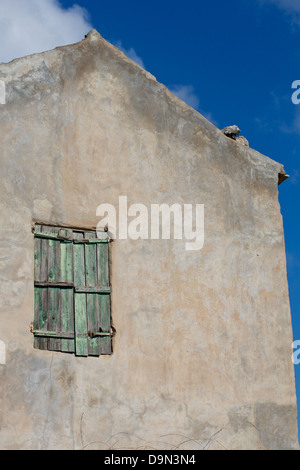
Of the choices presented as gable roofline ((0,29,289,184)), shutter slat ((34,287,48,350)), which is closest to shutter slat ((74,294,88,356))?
shutter slat ((34,287,48,350))

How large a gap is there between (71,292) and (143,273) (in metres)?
0.99

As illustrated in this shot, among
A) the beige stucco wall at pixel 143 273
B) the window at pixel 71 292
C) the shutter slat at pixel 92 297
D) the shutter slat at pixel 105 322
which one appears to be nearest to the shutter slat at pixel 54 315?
the window at pixel 71 292

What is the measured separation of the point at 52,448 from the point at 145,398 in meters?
1.33

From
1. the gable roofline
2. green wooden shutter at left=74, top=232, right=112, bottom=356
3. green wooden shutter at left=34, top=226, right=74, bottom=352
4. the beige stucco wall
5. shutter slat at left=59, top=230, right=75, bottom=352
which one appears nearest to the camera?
the beige stucco wall

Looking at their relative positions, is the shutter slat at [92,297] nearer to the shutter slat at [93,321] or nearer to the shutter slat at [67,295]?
the shutter slat at [93,321]

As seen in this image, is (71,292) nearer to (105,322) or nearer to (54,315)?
(54,315)

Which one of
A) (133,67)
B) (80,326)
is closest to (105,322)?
(80,326)

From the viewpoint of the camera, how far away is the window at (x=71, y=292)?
925cm

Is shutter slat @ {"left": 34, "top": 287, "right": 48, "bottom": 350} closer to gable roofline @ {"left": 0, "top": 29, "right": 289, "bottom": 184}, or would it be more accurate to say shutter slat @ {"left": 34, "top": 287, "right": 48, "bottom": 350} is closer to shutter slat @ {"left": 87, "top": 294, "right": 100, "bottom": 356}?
shutter slat @ {"left": 87, "top": 294, "right": 100, "bottom": 356}

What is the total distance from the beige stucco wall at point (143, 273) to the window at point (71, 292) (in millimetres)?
136

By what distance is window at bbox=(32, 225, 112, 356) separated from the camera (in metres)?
9.25

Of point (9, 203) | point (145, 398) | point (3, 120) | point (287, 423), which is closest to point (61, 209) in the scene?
point (9, 203)

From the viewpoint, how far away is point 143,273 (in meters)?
9.96

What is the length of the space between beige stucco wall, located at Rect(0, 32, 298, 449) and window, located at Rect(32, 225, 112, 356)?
0.14m
